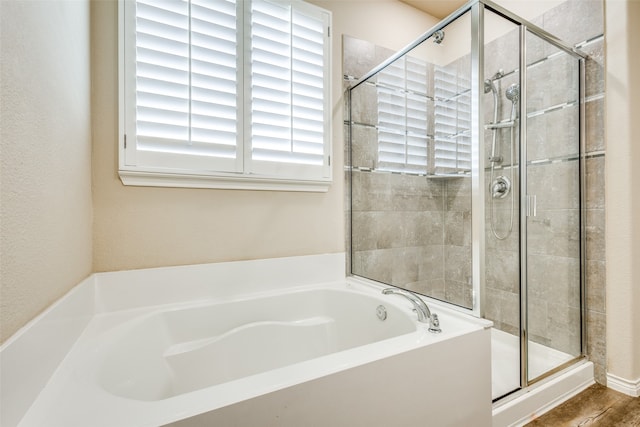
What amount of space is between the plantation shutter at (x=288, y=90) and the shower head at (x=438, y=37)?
25.7 inches

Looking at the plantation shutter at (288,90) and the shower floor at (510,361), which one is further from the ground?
the plantation shutter at (288,90)

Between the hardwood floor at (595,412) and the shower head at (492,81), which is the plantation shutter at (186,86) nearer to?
the shower head at (492,81)

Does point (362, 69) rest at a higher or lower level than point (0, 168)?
higher

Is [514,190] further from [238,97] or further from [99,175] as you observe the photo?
[99,175]

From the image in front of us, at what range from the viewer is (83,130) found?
1194 millimetres

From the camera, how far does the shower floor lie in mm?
1391

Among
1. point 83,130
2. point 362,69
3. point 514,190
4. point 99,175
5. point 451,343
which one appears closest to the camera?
point 451,343

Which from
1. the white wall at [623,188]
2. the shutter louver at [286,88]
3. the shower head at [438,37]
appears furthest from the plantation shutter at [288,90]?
the white wall at [623,188]

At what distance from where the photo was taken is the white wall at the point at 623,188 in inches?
59.7

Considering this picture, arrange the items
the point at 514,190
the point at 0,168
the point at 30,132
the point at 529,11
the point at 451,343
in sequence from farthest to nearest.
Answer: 1. the point at 529,11
2. the point at 514,190
3. the point at 451,343
4. the point at 30,132
5. the point at 0,168

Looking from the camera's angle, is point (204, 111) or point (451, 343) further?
point (204, 111)

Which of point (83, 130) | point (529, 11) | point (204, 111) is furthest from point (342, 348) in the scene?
point (529, 11)

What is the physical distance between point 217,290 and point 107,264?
520 millimetres

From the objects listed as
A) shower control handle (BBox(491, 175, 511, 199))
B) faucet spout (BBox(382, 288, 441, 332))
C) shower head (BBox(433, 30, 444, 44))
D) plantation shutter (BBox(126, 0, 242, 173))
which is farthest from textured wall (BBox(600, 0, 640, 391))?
plantation shutter (BBox(126, 0, 242, 173))
